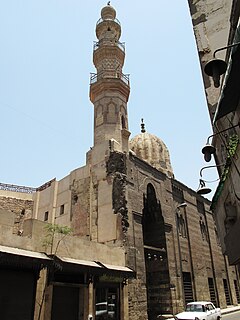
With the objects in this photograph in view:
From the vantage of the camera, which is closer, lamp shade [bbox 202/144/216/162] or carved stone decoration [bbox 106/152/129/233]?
lamp shade [bbox 202/144/216/162]

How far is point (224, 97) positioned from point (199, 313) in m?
12.4

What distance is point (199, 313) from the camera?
1375cm

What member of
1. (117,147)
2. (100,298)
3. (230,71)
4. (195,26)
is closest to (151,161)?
(117,147)

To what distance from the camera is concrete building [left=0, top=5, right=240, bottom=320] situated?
11648 millimetres

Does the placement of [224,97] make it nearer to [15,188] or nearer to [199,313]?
[199,313]

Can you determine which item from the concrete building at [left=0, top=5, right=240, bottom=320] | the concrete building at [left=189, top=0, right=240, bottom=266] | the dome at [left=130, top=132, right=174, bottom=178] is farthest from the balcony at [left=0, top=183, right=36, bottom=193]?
the concrete building at [left=189, top=0, right=240, bottom=266]

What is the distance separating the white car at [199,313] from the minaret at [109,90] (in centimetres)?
1073

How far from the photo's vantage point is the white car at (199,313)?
43.2 feet

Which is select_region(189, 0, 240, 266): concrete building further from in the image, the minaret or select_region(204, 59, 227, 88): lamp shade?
the minaret

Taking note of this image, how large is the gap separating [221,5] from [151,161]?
21982 millimetres

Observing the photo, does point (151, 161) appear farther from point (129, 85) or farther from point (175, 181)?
point (129, 85)

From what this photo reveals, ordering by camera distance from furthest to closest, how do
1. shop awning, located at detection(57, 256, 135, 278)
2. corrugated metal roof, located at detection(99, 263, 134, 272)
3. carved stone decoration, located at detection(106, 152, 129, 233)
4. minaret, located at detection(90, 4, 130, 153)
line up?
1. minaret, located at detection(90, 4, 130, 153)
2. carved stone decoration, located at detection(106, 152, 129, 233)
3. corrugated metal roof, located at detection(99, 263, 134, 272)
4. shop awning, located at detection(57, 256, 135, 278)

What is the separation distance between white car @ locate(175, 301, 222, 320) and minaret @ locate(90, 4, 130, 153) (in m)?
10.7

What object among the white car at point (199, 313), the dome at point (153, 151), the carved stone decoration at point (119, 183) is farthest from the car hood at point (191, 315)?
the dome at point (153, 151)
